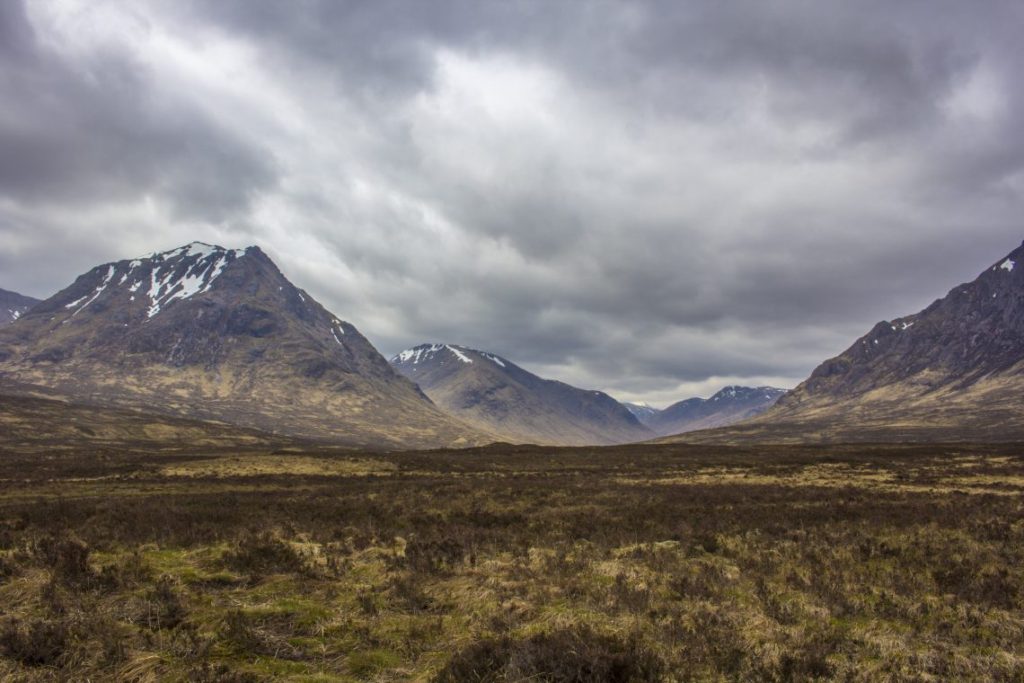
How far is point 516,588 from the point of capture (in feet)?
40.7

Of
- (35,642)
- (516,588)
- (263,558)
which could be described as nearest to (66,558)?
(263,558)

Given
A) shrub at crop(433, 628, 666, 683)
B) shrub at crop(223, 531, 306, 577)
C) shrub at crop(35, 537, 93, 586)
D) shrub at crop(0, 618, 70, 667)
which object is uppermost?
shrub at crop(0, 618, 70, 667)

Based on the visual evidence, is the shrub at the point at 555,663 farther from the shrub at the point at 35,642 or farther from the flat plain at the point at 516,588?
the shrub at the point at 35,642

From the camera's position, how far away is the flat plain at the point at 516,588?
801cm

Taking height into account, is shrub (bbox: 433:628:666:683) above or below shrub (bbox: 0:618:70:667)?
below

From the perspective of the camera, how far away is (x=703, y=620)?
10266 mm

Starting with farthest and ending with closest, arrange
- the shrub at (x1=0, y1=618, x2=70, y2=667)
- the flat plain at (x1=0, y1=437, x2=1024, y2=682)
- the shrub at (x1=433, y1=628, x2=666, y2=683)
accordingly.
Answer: the flat plain at (x1=0, y1=437, x2=1024, y2=682)
the shrub at (x1=0, y1=618, x2=70, y2=667)
the shrub at (x1=433, y1=628, x2=666, y2=683)

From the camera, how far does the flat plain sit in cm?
801

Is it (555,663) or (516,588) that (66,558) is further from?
(555,663)

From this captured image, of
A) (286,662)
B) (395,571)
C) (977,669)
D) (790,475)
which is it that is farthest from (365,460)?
(977,669)

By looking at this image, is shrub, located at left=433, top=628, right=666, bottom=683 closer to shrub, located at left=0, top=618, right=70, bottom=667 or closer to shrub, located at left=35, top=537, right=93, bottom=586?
shrub, located at left=0, top=618, right=70, bottom=667

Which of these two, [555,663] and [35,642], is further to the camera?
[35,642]

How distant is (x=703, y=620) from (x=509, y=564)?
19.6 feet

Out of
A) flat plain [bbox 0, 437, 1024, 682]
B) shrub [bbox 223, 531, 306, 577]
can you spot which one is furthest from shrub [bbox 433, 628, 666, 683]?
shrub [bbox 223, 531, 306, 577]
